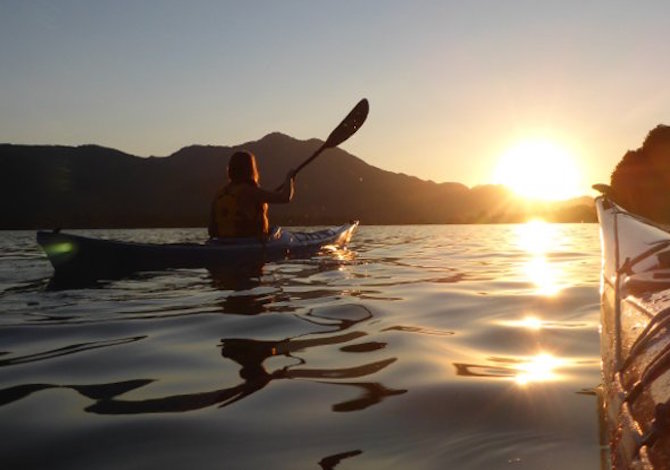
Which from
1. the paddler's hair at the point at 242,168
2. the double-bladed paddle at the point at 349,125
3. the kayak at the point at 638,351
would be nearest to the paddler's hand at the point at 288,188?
the paddler's hair at the point at 242,168

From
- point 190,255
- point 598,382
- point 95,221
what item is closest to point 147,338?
point 598,382

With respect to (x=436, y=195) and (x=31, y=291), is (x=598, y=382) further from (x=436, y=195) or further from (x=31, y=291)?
(x=436, y=195)

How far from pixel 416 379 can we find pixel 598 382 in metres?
0.95

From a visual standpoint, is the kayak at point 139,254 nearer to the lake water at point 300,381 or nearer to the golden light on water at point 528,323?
the lake water at point 300,381

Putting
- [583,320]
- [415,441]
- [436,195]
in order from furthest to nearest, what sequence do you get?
[436,195]
[583,320]
[415,441]

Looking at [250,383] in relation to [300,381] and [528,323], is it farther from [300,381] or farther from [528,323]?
[528,323]

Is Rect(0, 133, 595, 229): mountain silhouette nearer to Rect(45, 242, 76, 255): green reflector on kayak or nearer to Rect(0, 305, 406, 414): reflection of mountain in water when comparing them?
Rect(45, 242, 76, 255): green reflector on kayak

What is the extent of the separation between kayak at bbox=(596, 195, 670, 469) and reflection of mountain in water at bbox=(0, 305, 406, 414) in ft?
3.77

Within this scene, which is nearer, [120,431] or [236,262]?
[120,431]

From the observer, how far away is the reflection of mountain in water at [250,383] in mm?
2693

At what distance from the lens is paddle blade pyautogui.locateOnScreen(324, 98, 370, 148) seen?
12.2 metres

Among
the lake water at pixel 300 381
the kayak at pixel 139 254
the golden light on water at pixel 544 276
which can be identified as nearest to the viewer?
the lake water at pixel 300 381

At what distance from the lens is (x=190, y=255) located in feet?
28.3

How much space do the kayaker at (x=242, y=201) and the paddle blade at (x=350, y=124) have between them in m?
2.88
